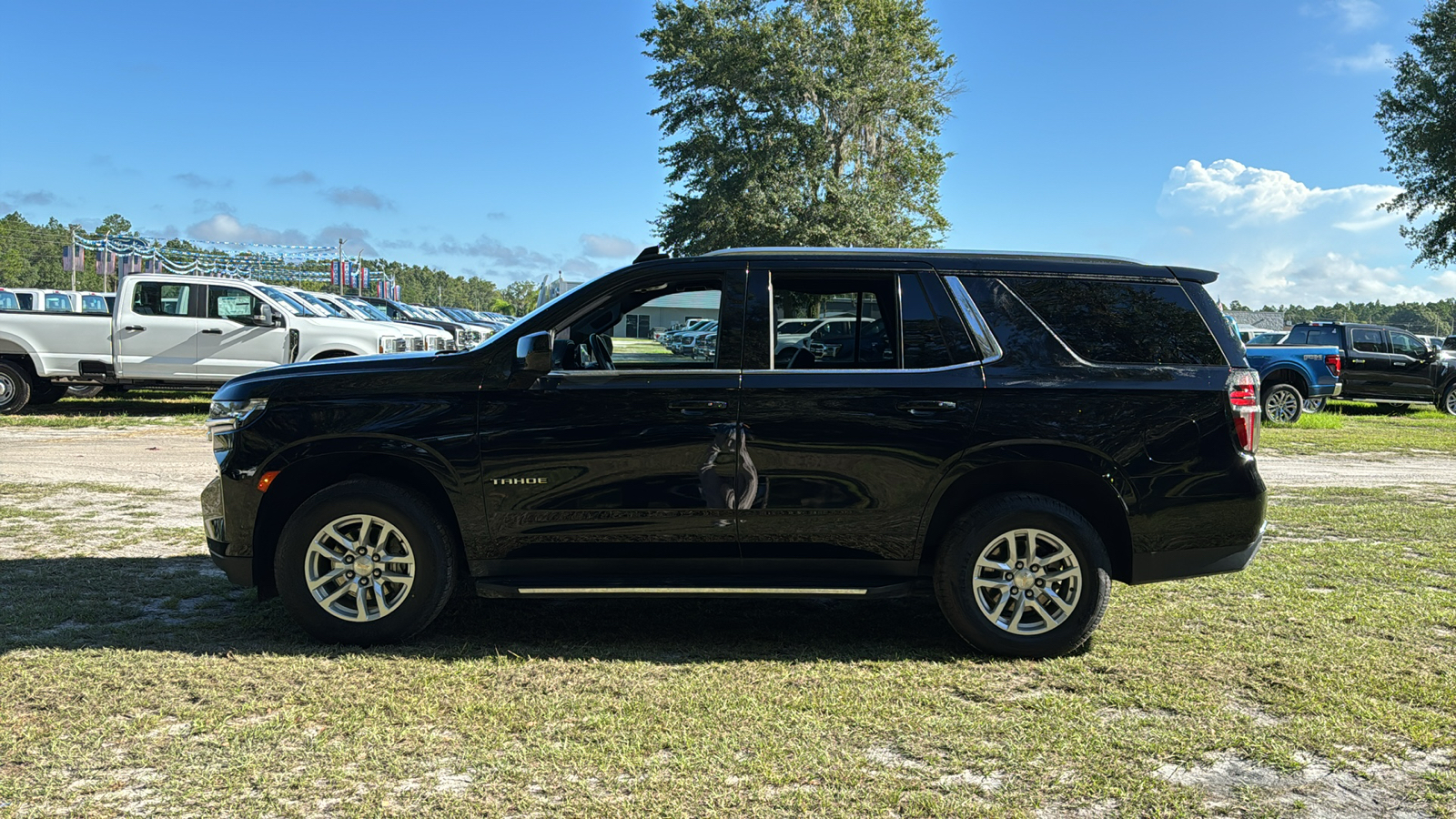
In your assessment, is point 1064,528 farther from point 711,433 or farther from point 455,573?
point 455,573

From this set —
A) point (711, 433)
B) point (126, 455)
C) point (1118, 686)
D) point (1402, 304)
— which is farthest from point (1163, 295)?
point (1402, 304)

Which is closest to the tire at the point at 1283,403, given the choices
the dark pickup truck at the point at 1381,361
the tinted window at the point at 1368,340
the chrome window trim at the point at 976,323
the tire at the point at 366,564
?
the dark pickup truck at the point at 1381,361

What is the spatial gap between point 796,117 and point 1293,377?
26.0 meters

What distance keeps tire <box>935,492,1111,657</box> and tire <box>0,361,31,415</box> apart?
15.8 meters

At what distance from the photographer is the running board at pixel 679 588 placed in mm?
4820

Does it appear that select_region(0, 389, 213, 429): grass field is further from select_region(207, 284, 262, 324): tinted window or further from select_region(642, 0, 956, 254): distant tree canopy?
select_region(642, 0, 956, 254): distant tree canopy

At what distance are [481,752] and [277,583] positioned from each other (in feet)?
5.77

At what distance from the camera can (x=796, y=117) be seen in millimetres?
41375

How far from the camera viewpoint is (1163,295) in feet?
16.7

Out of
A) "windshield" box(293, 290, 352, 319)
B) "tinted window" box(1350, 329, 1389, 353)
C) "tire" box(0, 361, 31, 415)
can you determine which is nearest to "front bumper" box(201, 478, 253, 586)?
"windshield" box(293, 290, 352, 319)

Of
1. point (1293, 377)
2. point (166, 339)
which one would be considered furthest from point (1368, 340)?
point (166, 339)

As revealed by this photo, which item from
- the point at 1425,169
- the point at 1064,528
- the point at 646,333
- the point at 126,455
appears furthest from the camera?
the point at 1425,169

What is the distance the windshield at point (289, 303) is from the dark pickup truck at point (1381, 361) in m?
17.3

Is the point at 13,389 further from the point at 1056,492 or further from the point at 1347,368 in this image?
the point at 1347,368
